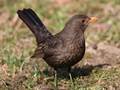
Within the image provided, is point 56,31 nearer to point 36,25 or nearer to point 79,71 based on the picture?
point 36,25

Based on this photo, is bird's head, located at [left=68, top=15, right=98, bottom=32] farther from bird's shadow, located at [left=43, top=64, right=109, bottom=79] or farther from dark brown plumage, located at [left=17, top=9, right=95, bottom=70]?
bird's shadow, located at [left=43, top=64, right=109, bottom=79]

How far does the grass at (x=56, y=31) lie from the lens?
7.77 m

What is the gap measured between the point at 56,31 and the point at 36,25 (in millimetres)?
2228

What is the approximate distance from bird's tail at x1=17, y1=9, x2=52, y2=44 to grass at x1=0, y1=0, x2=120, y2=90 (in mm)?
452

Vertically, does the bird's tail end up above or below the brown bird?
above

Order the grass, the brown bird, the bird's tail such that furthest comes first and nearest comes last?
the bird's tail, the grass, the brown bird

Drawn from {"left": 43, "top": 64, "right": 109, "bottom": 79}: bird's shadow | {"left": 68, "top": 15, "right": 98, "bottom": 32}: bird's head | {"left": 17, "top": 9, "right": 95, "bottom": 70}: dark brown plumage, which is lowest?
{"left": 43, "top": 64, "right": 109, "bottom": 79}: bird's shadow

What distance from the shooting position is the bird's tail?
8.09 m

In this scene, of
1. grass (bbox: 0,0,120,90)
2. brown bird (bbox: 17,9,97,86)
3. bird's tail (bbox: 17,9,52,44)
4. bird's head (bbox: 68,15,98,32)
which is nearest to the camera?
brown bird (bbox: 17,9,97,86)

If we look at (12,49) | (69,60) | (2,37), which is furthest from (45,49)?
(2,37)

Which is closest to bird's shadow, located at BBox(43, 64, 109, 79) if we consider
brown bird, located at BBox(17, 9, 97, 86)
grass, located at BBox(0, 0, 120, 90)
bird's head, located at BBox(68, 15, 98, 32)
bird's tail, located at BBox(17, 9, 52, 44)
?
grass, located at BBox(0, 0, 120, 90)

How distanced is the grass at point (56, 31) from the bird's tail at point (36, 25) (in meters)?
0.45

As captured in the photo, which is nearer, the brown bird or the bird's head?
the brown bird

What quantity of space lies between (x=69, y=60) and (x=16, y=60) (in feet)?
3.56
